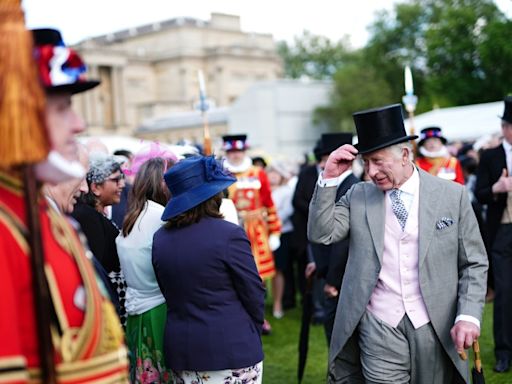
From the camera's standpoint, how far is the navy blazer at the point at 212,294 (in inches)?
142

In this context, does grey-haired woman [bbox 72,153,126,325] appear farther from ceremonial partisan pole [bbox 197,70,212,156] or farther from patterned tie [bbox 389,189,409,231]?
ceremonial partisan pole [bbox 197,70,212,156]

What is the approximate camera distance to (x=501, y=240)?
6188 millimetres

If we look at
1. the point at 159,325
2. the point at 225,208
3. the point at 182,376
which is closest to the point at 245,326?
the point at 182,376

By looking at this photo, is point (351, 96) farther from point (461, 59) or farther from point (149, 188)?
point (149, 188)

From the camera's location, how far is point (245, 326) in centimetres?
369

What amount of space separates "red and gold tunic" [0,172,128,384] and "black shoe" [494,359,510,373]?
4.65 meters

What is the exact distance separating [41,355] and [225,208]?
125 inches

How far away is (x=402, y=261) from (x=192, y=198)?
114 centimetres

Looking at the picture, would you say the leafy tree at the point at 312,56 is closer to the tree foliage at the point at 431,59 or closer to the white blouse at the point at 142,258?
the tree foliage at the point at 431,59

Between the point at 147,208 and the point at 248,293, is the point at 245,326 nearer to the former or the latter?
the point at 248,293

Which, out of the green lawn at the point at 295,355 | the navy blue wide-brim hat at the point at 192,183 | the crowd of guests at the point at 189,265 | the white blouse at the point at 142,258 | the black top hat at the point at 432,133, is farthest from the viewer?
the black top hat at the point at 432,133

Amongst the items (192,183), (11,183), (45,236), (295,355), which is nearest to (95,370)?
(45,236)

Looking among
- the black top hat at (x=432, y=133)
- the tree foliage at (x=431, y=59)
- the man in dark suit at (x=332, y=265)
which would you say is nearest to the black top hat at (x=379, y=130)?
the man in dark suit at (x=332, y=265)

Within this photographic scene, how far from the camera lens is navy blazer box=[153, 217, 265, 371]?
3604 millimetres
